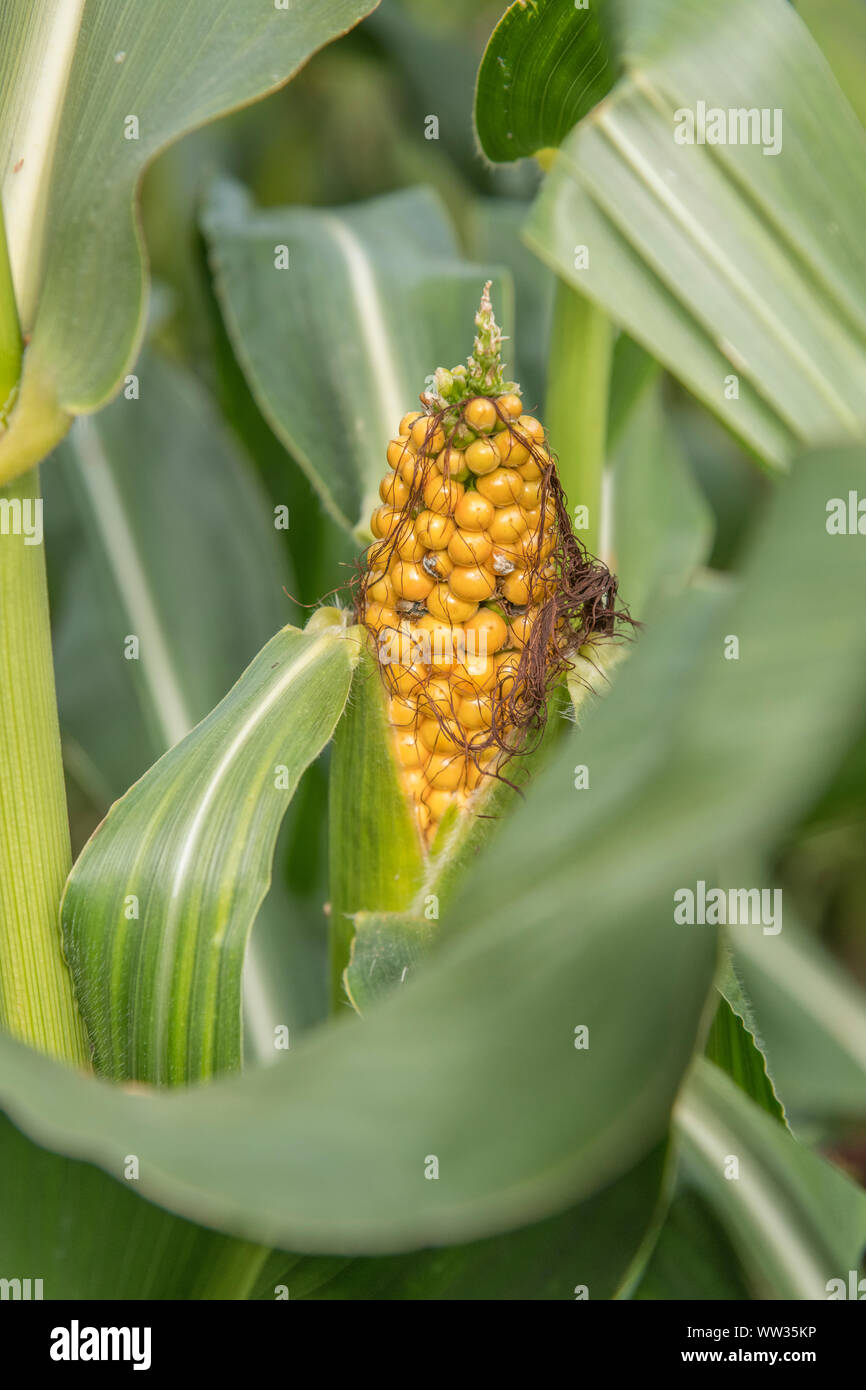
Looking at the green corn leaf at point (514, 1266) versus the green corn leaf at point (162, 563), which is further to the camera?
the green corn leaf at point (162, 563)

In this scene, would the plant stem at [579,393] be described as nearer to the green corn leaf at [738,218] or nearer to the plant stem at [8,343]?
the green corn leaf at [738,218]

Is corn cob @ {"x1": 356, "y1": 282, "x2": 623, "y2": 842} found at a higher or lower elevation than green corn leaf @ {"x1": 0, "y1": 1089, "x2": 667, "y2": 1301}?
higher

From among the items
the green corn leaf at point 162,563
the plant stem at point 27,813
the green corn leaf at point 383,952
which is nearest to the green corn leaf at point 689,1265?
the green corn leaf at point 383,952

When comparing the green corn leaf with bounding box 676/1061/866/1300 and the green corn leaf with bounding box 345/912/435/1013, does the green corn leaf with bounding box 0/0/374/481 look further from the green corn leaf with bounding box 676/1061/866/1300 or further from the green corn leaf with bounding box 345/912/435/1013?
the green corn leaf with bounding box 676/1061/866/1300

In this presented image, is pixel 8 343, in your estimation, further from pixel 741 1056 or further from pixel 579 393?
pixel 741 1056

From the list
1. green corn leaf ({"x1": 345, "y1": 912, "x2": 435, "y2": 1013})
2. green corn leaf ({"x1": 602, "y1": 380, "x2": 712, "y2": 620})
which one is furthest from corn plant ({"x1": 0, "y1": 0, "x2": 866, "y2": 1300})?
green corn leaf ({"x1": 602, "y1": 380, "x2": 712, "y2": 620})

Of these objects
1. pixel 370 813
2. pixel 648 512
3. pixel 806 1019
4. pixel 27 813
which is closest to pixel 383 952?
pixel 370 813

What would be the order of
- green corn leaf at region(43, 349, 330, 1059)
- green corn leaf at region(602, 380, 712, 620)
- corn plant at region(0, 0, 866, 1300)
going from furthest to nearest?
green corn leaf at region(602, 380, 712, 620)
green corn leaf at region(43, 349, 330, 1059)
corn plant at region(0, 0, 866, 1300)

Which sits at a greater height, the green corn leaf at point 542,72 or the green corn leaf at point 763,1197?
the green corn leaf at point 542,72
